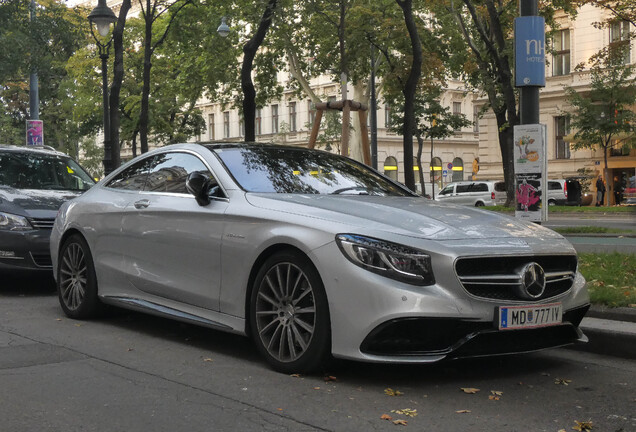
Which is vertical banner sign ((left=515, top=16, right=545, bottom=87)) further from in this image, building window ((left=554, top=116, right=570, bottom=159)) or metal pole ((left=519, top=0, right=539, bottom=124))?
building window ((left=554, top=116, right=570, bottom=159))

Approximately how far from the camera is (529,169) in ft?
28.0

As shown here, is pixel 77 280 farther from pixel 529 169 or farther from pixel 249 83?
pixel 249 83

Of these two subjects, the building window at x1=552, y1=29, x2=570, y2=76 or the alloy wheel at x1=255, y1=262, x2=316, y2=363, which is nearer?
the alloy wheel at x1=255, y1=262, x2=316, y2=363

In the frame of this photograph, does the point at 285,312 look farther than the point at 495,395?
Yes

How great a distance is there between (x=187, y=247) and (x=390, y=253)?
73.3 inches

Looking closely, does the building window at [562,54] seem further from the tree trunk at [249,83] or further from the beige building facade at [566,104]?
the tree trunk at [249,83]

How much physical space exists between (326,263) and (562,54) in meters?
46.9

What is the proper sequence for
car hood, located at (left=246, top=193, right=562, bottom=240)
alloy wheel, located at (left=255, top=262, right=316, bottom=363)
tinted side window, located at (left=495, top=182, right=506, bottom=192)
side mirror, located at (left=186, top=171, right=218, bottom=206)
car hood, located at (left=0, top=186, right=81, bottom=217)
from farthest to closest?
Result: tinted side window, located at (left=495, top=182, right=506, bottom=192), car hood, located at (left=0, top=186, right=81, bottom=217), side mirror, located at (left=186, top=171, right=218, bottom=206), alloy wheel, located at (left=255, top=262, right=316, bottom=363), car hood, located at (left=246, top=193, right=562, bottom=240)

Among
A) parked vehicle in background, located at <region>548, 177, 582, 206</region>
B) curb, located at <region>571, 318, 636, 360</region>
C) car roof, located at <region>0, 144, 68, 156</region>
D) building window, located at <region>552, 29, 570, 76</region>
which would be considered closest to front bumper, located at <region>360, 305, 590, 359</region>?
curb, located at <region>571, 318, 636, 360</region>

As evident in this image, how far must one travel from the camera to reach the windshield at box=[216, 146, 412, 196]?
20.4ft

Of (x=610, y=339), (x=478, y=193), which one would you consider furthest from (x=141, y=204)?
(x=478, y=193)

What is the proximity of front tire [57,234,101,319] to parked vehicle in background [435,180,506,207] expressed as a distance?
122 feet

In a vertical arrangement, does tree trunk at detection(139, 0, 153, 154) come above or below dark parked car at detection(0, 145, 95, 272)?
above

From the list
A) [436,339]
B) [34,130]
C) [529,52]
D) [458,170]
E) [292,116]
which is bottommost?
[436,339]
